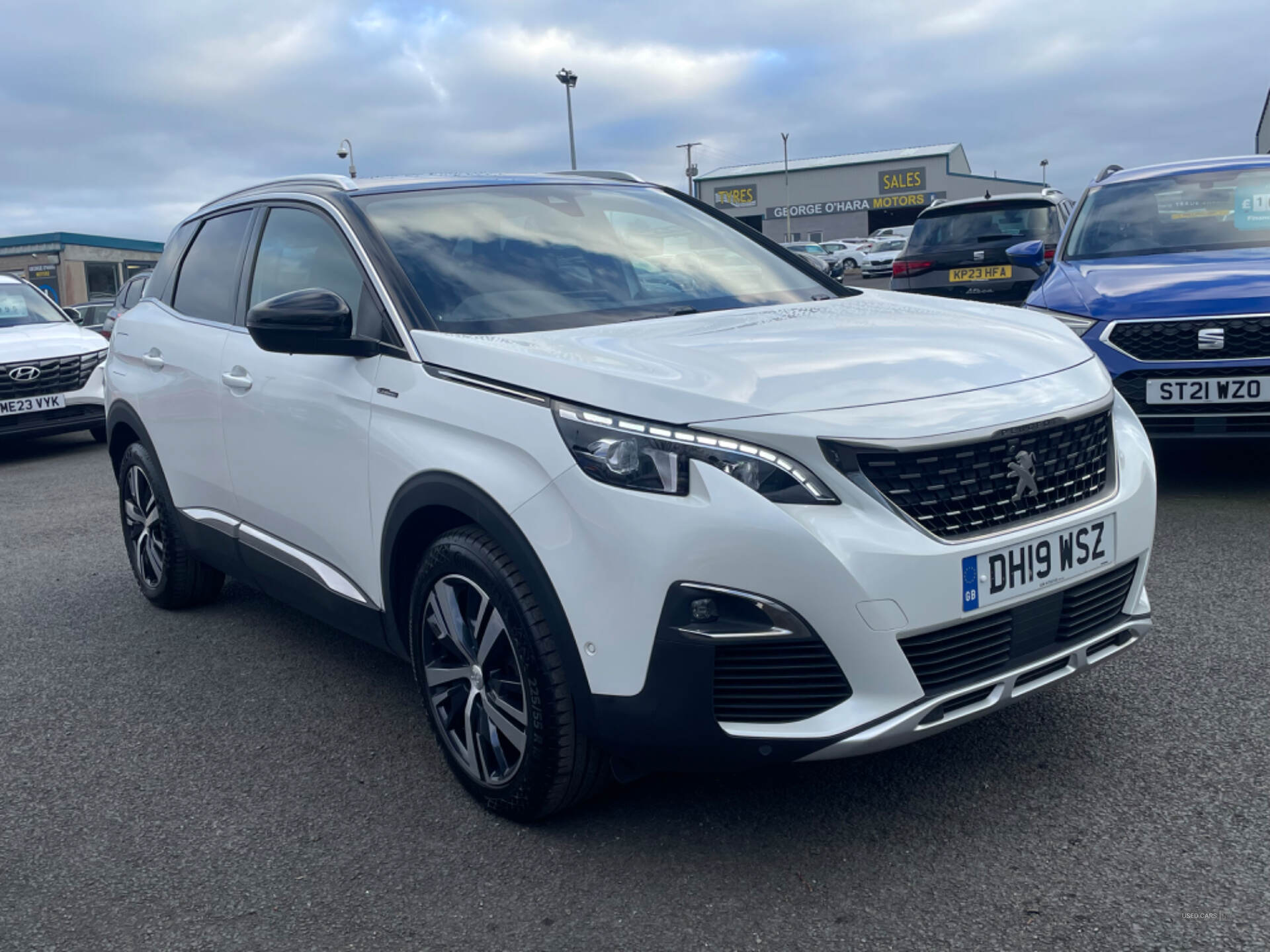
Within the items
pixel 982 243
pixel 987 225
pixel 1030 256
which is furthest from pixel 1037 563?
pixel 987 225

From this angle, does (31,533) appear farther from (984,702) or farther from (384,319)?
(984,702)

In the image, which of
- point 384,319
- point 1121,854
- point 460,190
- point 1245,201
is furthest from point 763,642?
point 1245,201

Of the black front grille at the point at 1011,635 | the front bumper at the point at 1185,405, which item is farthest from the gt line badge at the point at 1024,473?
the front bumper at the point at 1185,405

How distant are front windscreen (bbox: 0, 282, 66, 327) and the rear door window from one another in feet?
25.0

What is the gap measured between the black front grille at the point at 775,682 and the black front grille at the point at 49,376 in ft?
31.4

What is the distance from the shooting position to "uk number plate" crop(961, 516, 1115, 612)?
2463mm

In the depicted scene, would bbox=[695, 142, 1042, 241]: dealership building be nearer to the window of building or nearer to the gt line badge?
the window of building

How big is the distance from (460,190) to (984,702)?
92.8 inches

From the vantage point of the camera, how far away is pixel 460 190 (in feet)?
12.5

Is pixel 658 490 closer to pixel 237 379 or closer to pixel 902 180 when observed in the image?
pixel 237 379

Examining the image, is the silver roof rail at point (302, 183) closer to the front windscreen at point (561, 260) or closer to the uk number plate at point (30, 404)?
the front windscreen at point (561, 260)

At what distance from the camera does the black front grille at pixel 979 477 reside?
2.42 m

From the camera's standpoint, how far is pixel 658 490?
240 centimetres

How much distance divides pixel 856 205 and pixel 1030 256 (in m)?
68.4
